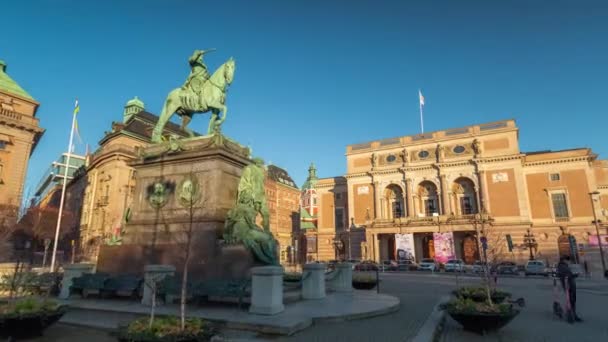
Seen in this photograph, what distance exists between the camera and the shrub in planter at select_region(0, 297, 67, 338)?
21.2ft

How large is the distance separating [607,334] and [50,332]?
1268 cm

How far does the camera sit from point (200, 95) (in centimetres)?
1416

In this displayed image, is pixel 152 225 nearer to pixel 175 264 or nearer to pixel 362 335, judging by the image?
pixel 175 264

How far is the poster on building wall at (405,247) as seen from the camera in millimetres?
52062

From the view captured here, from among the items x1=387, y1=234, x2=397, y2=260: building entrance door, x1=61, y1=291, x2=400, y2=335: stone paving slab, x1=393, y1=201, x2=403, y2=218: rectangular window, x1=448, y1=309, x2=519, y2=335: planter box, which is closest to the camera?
x1=448, y1=309, x2=519, y2=335: planter box

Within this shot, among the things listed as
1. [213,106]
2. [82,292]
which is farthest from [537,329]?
[82,292]

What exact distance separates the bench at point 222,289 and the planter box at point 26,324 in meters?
3.08

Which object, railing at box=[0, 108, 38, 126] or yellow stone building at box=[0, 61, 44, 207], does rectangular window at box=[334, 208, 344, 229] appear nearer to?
yellow stone building at box=[0, 61, 44, 207]

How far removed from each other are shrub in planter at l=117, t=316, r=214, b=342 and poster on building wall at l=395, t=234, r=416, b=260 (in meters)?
50.7

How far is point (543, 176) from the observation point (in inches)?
2127

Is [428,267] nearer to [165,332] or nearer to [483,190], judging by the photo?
[483,190]

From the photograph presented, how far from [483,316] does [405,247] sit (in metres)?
47.6

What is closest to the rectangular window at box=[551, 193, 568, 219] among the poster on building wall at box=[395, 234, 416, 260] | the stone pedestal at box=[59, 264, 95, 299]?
the poster on building wall at box=[395, 234, 416, 260]

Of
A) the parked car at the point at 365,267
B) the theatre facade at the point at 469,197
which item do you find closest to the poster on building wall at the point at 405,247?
the theatre facade at the point at 469,197
